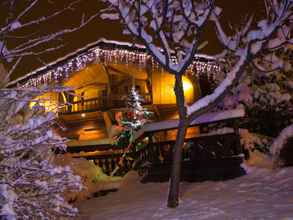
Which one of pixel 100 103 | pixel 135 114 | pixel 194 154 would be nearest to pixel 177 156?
pixel 194 154

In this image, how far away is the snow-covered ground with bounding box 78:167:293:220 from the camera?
7297 millimetres

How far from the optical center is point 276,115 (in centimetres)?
1402

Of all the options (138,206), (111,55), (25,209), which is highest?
(111,55)

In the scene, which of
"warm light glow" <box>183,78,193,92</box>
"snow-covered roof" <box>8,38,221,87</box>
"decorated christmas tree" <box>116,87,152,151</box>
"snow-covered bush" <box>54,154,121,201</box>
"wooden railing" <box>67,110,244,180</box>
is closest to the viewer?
"wooden railing" <box>67,110,244,180</box>

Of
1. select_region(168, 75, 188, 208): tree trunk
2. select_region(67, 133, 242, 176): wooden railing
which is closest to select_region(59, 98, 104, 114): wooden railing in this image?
select_region(67, 133, 242, 176): wooden railing

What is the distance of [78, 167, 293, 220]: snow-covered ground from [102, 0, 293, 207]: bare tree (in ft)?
2.27

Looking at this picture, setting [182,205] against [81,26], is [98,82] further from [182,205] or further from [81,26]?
[81,26]

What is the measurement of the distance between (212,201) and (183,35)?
13.3 ft

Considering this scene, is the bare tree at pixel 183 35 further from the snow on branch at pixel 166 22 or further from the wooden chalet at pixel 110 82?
the wooden chalet at pixel 110 82

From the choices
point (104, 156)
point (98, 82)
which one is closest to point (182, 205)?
point (104, 156)

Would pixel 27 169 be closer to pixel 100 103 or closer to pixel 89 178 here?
pixel 89 178

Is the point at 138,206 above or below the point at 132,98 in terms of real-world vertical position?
below

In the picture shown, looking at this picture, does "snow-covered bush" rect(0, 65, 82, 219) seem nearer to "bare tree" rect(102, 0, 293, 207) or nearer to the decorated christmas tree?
"bare tree" rect(102, 0, 293, 207)

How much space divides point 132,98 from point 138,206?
15.0m
